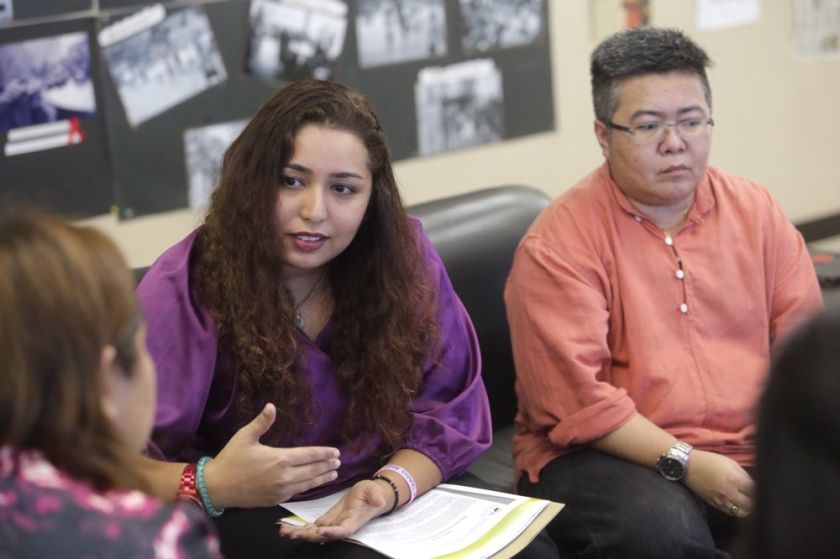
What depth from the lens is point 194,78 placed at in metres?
2.71

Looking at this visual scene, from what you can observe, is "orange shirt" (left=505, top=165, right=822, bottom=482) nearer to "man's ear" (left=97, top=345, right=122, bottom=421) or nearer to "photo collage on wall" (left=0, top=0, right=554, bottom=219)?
"photo collage on wall" (left=0, top=0, right=554, bottom=219)

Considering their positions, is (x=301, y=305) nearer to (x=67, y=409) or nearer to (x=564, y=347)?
(x=564, y=347)

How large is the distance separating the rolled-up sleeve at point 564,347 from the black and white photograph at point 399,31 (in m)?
0.92

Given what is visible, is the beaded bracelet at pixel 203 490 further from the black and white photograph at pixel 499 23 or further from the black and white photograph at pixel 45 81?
the black and white photograph at pixel 499 23

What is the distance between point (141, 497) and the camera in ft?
3.83

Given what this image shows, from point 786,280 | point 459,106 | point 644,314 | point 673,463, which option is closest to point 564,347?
point 644,314

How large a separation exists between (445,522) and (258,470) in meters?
0.33

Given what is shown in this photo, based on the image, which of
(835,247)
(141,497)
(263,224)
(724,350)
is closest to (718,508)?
(724,350)

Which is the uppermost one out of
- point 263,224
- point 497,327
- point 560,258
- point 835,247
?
point 263,224

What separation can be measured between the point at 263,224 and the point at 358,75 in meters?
1.14

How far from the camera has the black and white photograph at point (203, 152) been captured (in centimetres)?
275

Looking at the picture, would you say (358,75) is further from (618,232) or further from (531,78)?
(618,232)

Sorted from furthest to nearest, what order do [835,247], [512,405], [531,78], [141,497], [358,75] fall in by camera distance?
1. [835,247]
2. [531,78]
3. [358,75]
4. [512,405]
5. [141,497]

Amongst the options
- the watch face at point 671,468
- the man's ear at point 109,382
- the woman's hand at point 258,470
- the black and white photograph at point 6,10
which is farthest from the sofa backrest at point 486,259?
the man's ear at point 109,382
